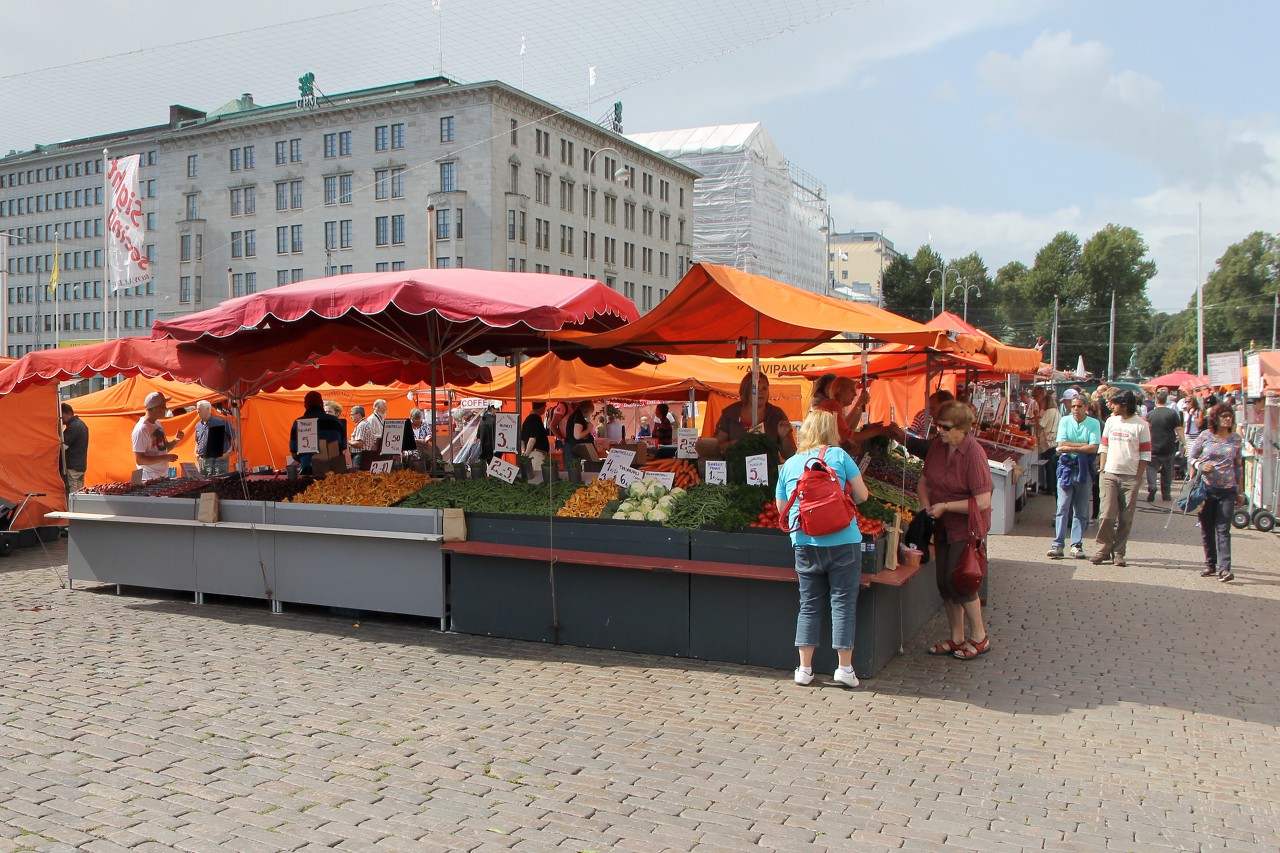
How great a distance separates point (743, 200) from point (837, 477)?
7670 centimetres

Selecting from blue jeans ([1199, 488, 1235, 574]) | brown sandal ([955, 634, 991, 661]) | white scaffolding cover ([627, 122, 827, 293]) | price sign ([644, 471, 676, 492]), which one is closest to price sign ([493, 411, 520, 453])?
price sign ([644, 471, 676, 492])

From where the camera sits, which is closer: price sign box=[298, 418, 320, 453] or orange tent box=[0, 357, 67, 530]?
price sign box=[298, 418, 320, 453]

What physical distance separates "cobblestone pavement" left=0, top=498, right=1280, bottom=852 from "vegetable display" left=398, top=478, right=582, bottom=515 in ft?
3.44

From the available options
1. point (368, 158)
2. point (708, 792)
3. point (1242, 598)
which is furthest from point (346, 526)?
point (368, 158)

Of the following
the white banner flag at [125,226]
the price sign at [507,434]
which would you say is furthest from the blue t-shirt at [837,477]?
the white banner flag at [125,226]

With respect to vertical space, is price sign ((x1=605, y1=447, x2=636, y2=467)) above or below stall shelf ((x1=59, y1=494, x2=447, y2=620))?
above

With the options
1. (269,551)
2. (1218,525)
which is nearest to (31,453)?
(269,551)

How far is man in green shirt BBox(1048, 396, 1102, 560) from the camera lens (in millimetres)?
11562

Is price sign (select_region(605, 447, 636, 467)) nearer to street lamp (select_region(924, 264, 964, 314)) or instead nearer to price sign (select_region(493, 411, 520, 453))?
price sign (select_region(493, 411, 520, 453))

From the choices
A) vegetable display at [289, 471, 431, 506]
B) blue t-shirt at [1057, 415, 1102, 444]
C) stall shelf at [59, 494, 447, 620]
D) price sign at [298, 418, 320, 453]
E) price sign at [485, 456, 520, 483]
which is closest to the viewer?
stall shelf at [59, 494, 447, 620]

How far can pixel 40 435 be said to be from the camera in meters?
13.0

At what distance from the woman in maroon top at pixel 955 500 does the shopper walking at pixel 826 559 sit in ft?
3.43

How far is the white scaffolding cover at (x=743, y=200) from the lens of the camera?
79.6 m

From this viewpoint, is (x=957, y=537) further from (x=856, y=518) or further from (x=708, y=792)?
(x=708, y=792)
